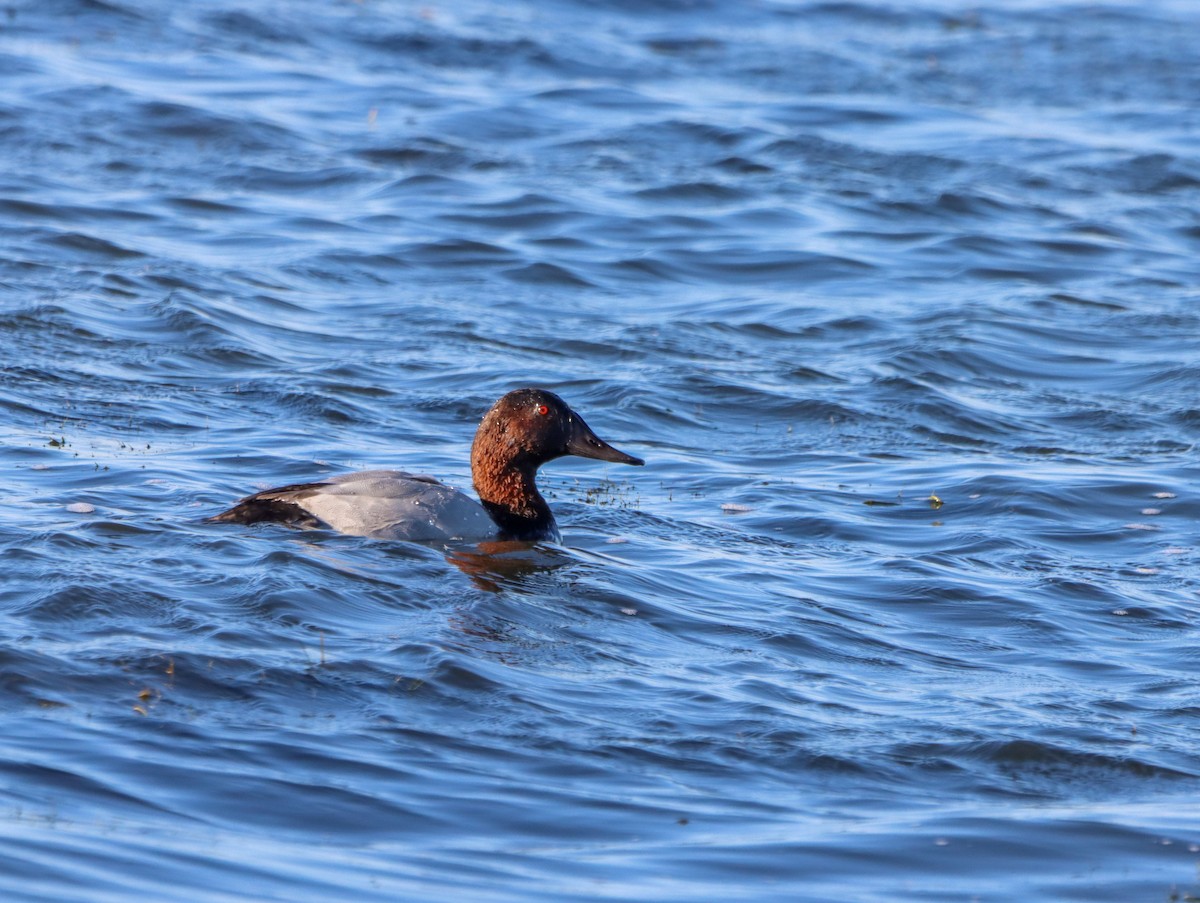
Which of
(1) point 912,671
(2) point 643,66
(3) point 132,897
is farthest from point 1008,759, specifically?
(2) point 643,66

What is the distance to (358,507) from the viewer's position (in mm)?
8156

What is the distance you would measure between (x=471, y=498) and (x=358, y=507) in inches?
28.8

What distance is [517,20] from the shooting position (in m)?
25.2

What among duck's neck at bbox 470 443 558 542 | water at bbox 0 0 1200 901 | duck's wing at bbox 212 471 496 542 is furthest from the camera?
duck's neck at bbox 470 443 558 542

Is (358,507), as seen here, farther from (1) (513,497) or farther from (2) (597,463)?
(2) (597,463)

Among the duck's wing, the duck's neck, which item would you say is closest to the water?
the duck's wing

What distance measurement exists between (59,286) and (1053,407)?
7466 millimetres

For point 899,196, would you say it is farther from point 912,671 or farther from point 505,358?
point 912,671

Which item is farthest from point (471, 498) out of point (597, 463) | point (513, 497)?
point (597, 463)

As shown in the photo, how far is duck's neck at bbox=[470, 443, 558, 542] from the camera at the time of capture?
884 cm

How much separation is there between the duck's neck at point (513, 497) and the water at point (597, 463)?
0.95ft

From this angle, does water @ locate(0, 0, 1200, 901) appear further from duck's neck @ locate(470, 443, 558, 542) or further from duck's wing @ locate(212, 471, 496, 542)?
duck's neck @ locate(470, 443, 558, 542)

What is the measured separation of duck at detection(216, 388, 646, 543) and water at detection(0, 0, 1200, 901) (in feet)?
0.53

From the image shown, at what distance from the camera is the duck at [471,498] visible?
816 centimetres
